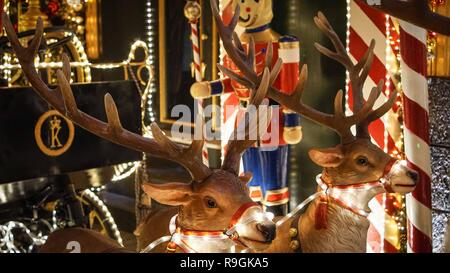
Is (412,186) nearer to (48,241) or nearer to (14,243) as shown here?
(48,241)

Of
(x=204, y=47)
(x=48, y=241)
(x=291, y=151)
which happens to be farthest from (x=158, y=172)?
(x=48, y=241)

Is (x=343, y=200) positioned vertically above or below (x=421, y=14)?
below

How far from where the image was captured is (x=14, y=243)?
374cm

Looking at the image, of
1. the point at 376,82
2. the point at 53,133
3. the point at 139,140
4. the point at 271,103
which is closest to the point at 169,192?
the point at 139,140

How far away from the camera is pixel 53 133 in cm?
365

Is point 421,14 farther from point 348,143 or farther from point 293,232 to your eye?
point 293,232

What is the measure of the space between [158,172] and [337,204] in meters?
3.54

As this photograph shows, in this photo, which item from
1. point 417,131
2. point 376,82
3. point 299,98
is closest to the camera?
point 299,98

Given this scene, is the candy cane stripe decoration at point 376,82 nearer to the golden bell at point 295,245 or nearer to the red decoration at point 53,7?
the golden bell at point 295,245

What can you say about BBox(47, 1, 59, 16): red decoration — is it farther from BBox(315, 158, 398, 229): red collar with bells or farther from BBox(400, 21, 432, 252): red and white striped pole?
BBox(315, 158, 398, 229): red collar with bells

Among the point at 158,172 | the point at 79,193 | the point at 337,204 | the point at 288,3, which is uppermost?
the point at 288,3

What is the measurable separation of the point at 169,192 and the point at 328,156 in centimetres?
82

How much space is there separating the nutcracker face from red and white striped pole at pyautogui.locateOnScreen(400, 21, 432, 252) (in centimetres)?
85

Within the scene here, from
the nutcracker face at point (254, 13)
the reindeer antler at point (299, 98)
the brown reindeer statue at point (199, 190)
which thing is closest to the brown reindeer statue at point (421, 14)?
the brown reindeer statue at point (199, 190)
